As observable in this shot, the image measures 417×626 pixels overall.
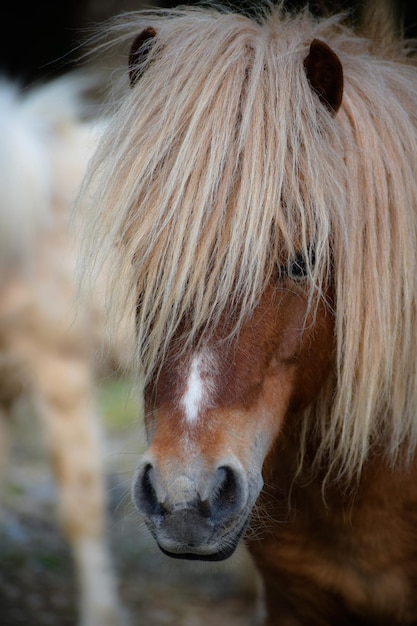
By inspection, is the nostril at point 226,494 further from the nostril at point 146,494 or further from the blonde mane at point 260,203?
the blonde mane at point 260,203

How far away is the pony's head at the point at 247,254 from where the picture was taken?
5.81 feet

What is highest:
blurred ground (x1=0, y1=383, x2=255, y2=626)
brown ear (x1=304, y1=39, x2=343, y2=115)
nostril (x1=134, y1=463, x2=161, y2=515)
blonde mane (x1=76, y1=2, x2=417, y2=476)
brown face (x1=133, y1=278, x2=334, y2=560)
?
brown ear (x1=304, y1=39, x2=343, y2=115)

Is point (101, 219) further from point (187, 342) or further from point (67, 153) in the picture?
point (67, 153)

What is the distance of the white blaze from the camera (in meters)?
1.75

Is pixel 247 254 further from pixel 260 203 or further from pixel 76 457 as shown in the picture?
pixel 76 457

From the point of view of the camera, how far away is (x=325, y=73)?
196 cm

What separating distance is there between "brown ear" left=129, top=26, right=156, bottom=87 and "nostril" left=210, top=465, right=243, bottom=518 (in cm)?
107

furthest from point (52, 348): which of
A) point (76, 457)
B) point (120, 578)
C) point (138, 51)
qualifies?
point (138, 51)

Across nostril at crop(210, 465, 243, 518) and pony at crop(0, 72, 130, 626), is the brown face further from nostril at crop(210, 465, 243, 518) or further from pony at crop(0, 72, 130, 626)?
pony at crop(0, 72, 130, 626)

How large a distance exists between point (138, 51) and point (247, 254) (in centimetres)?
71

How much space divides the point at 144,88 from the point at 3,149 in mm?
2292

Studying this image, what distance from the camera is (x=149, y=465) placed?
5.76ft

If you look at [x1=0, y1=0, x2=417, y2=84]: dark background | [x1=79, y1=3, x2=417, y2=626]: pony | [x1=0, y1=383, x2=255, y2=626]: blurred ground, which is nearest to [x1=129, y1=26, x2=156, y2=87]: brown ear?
[x1=79, y1=3, x2=417, y2=626]: pony

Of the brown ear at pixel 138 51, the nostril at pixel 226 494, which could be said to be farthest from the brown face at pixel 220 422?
the brown ear at pixel 138 51
